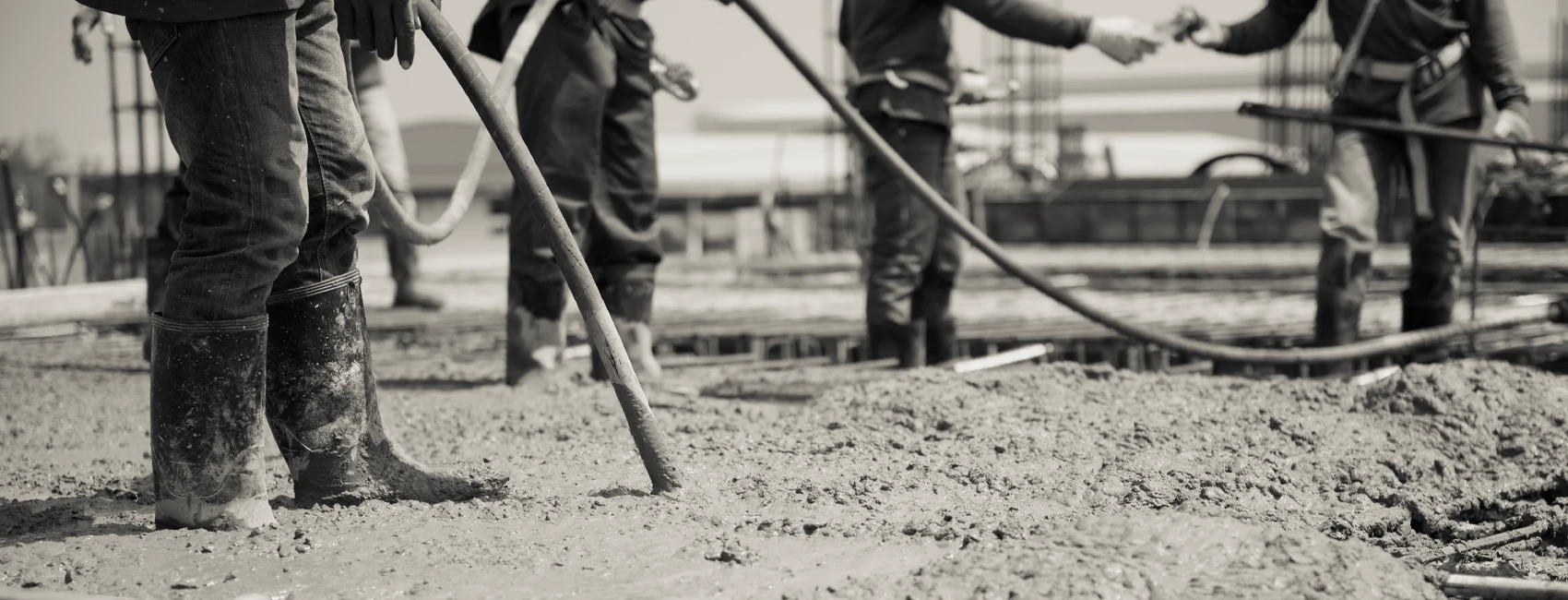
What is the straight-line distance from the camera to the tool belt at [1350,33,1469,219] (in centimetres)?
457

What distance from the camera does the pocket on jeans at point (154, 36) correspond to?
2.02 m

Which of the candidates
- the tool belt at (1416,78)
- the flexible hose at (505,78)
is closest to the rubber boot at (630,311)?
the flexible hose at (505,78)

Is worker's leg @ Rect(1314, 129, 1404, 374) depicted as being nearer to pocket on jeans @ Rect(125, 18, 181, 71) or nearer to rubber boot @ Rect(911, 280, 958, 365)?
rubber boot @ Rect(911, 280, 958, 365)

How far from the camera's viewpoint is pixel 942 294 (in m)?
4.64

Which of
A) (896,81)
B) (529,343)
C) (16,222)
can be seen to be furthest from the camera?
(16,222)

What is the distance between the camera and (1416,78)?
4.59 meters

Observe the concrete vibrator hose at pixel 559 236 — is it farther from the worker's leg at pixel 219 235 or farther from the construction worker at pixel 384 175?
the construction worker at pixel 384 175

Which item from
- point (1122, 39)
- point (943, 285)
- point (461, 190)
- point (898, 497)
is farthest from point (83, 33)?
point (898, 497)

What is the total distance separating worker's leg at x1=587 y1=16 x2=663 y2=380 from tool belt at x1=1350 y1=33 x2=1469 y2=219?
239 cm

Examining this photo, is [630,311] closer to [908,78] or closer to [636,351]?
[636,351]

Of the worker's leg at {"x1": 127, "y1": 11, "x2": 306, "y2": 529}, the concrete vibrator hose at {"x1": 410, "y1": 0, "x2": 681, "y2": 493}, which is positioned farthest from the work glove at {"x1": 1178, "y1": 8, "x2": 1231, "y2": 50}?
the worker's leg at {"x1": 127, "y1": 11, "x2": 306, "y2": 529}

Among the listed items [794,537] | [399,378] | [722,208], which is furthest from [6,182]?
[722,208]

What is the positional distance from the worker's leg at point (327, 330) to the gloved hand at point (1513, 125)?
3.78 metres

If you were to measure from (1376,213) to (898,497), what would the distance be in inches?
116
